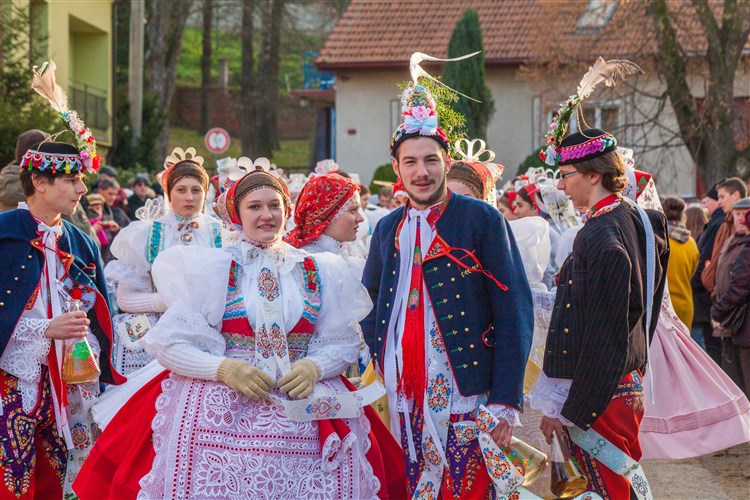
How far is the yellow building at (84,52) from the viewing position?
22031 mm

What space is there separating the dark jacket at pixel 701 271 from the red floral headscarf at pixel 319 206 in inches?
184

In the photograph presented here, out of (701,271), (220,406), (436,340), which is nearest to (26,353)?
(220,406)

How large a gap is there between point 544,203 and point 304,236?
7.05ft

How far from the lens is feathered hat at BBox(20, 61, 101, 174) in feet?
16.8

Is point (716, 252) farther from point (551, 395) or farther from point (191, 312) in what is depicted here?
point (191, 312)

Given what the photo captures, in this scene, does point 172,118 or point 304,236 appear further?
point 172,118

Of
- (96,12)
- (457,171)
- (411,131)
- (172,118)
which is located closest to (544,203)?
(457,171)

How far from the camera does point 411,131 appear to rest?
14.7 feet

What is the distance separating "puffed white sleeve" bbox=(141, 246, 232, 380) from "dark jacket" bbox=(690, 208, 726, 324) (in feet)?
21.1

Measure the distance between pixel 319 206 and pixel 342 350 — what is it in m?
1.89

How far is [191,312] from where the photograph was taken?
437 centimetres

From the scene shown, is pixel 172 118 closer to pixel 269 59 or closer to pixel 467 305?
pixel 269 59

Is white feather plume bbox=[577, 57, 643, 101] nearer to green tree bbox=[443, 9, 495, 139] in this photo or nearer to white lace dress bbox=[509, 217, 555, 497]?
white lace dress bbox=[509, 217, 555, 497]

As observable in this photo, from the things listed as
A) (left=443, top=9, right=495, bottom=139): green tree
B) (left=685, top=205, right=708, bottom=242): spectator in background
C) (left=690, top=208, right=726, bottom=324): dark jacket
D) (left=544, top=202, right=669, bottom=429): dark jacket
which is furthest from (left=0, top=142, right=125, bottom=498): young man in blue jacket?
(left=443, top=9, right=495, bottom=139): green tree
